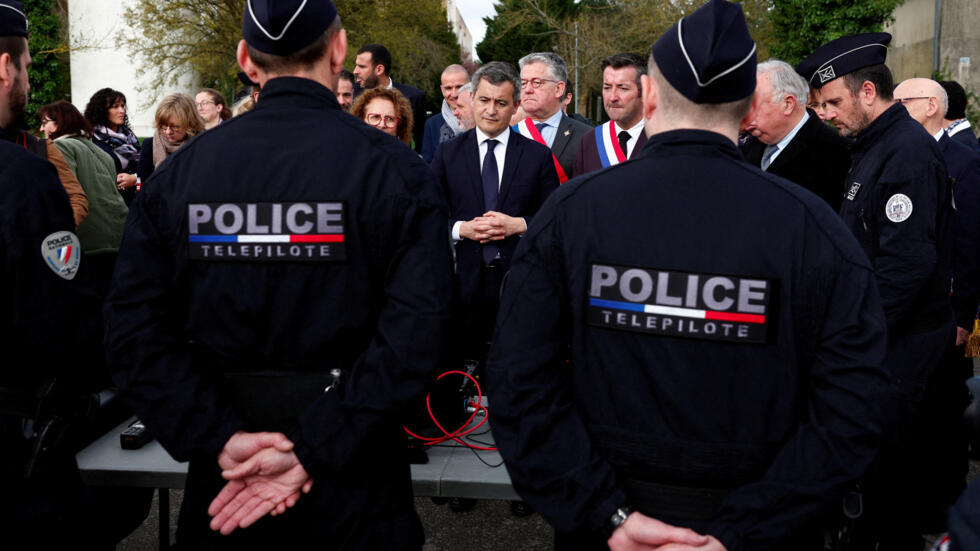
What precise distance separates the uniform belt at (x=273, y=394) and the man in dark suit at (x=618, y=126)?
3311mm

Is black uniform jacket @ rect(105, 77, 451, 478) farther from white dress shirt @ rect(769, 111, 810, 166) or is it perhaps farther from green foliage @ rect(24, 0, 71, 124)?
green foliage @ rect(24, 0, 71, 124)

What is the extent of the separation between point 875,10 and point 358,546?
2554 cm

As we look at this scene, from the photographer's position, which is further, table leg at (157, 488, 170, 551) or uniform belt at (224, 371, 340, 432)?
table leg at (157, 488, 170, 551)

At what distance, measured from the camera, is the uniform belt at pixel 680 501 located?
1.75 m

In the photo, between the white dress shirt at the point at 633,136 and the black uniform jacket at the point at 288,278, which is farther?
the white dress shirt at the point at 633,136

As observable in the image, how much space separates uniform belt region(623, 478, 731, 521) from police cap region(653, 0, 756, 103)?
84cm

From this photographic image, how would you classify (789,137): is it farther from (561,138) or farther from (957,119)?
(957,119)

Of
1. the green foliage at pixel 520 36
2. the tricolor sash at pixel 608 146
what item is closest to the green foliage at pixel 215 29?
the green foliage at pixel 520 36

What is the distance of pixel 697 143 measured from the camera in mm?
1769

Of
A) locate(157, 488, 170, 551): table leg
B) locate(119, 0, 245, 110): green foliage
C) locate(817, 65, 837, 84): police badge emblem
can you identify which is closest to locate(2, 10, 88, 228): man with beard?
locate(157, 488, 170, 551): table leg

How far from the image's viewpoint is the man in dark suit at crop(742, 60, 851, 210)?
13.8 ft

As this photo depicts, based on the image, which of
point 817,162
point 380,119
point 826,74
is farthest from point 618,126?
point 826,74

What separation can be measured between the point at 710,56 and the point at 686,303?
0.52 meters

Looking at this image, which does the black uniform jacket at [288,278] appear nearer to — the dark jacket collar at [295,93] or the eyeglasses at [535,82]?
the dark jacket collar at [295,93]
